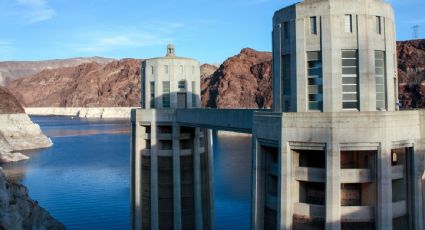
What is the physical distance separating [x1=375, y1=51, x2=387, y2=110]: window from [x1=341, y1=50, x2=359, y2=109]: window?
1.34 metres

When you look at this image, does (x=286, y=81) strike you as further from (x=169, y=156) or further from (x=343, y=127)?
(x=169, y=156)

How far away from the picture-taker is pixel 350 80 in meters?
19.0

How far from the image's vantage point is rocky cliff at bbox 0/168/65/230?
37.2m

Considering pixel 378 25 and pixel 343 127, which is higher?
pixel 378 25

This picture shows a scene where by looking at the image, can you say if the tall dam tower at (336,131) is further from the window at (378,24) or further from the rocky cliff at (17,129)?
the rocky cliff at (17,129)

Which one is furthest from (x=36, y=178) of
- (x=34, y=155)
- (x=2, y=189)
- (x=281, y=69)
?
(x=281, y=69)

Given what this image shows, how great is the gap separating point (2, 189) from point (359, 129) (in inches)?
1287

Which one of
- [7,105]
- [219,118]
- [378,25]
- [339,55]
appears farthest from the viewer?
[7,105]

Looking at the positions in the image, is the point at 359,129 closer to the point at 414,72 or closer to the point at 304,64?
the point at 304,64

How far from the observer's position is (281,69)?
20438mm

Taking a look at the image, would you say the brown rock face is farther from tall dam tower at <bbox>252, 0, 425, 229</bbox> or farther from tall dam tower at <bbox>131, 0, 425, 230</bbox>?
tall dam tower at <bbox>252, 0, 425, 229</bbox>

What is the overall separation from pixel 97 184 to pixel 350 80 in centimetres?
7108

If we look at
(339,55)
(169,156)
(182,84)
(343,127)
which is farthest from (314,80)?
(182,84)

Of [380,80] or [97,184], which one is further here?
[97,184]
